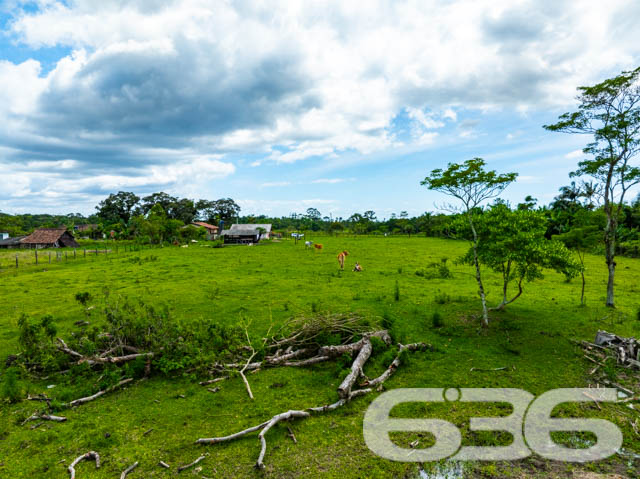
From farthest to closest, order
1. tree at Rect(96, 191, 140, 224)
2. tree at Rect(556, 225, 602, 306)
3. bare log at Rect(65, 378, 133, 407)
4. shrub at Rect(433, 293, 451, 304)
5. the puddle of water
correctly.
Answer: tree at Rect(96, 191, 140, 224) < shrub at Rect(433, 293, 451, 304) < tree at Rect(556, 225, 602, 306) < bare log at Rect(65, 378, 133, 407) < the puddle of water

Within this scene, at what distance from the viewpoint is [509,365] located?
798 centimetres

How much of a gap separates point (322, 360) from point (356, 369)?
1.42 m

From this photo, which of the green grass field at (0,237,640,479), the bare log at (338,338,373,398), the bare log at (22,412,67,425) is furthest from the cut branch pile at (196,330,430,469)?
the bare log at (22,412,67,425)

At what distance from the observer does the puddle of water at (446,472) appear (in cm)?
457

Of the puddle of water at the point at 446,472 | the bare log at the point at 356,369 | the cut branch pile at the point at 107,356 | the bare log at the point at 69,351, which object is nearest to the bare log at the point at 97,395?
the cut branch pile at the point at 107,356

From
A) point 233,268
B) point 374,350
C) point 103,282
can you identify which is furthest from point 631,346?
point 103,282

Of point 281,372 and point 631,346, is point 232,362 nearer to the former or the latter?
point 281,372

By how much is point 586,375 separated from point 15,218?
112350 millimetres

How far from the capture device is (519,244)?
9359 mm

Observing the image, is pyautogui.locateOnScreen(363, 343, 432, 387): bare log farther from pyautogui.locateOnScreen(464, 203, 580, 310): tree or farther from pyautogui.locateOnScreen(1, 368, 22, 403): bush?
pyautogui.locateOnScreen(1, 368, 22, 403): bush

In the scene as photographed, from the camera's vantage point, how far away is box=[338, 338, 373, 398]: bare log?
6.42 m

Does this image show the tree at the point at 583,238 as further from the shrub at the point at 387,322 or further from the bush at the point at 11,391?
the bush at the point at 11,391

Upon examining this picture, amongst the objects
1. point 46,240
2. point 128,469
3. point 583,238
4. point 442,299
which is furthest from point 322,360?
point 46,240

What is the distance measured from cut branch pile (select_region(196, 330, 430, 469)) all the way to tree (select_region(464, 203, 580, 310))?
358 centimetres
